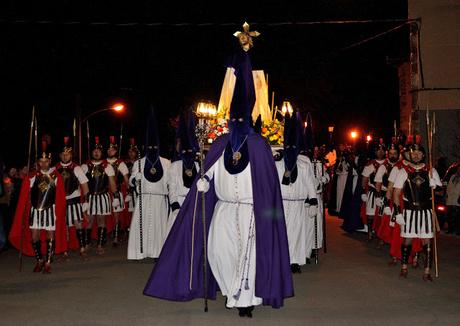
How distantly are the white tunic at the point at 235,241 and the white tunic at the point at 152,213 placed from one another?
4.74 meters

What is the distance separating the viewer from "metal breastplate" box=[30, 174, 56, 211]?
35.7ft

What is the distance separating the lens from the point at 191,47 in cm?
3547

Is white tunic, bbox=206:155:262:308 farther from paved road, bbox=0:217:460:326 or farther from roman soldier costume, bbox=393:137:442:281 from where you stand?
roman soldier costume, bbox=393:137:442:281

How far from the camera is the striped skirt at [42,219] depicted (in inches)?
427

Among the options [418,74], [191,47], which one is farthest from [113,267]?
[191,47]

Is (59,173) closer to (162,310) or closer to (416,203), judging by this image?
(162,310)

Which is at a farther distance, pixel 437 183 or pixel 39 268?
pixel 39 268

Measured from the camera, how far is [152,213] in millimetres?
12922

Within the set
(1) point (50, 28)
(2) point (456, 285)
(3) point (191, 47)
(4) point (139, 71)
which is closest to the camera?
(2) point (456, 285)

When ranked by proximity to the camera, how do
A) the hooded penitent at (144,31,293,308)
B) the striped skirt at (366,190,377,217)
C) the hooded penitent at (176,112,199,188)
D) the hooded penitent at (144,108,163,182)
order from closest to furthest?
1. the hooded penitent at (144,31,293,308)
2. the hooded penitent at (176,112,199,188)
3. the hooded penitent at (144,108,163,182)
4. the striped skirt at (366,190,377,217)

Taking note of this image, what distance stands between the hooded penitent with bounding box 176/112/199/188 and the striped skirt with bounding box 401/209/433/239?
11.8 ft

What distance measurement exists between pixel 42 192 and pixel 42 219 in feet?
1.43

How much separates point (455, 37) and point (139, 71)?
18390 millimetres

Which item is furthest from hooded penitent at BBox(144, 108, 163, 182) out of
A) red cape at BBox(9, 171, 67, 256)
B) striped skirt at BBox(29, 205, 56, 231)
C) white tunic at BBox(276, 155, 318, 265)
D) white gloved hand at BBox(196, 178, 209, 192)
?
white gloved hand at BBox(196, 178, 209, 192)
